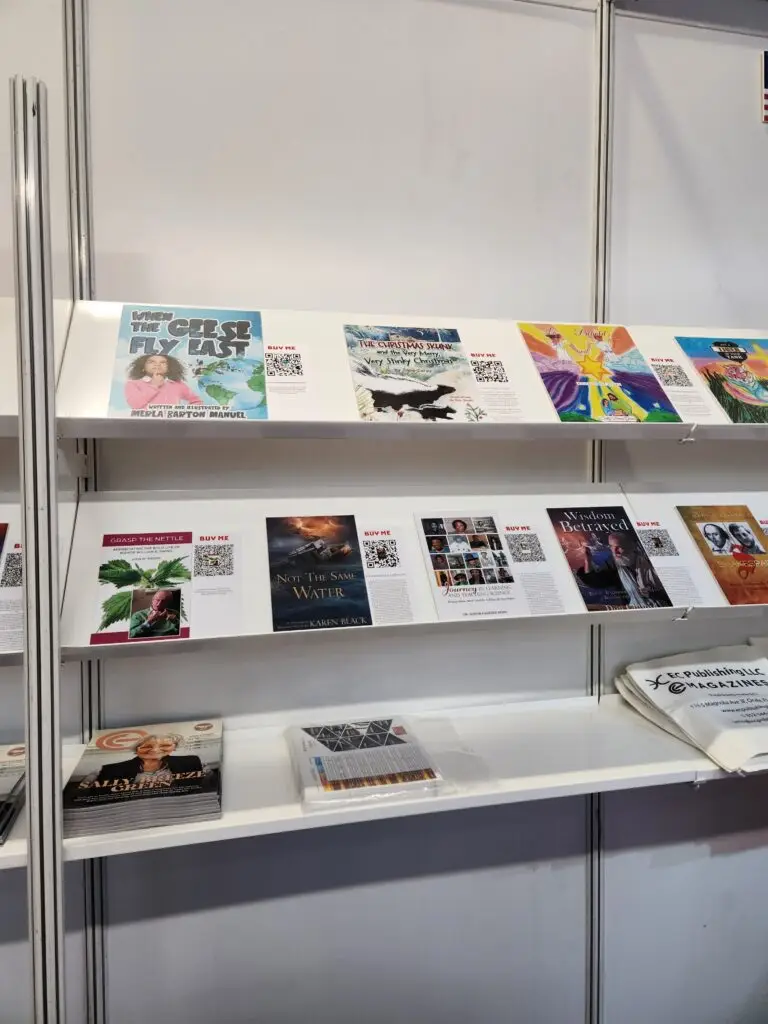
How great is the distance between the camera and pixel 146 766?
3.91ft

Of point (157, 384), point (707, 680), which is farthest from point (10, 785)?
point (707, 680)

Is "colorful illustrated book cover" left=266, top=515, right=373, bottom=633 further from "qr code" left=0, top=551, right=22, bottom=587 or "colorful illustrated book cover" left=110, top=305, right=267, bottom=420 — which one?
"qr code" left=0, top=551, right=22, bottom=587

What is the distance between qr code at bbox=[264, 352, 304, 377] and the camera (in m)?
1.21

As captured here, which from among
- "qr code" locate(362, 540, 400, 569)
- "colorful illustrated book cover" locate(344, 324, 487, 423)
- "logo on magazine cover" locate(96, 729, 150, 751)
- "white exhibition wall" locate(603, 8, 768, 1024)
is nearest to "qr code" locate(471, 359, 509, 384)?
"colorful illustrated book cover" locate(344, 324, 487, 423)

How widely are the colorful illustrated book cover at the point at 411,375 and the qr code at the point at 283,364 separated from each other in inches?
4.0

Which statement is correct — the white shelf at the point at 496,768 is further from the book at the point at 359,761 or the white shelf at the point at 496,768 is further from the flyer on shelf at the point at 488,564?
the flyer on shelf at the point at 488,564

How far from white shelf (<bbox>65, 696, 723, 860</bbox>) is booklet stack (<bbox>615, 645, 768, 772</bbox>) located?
35 millimetres

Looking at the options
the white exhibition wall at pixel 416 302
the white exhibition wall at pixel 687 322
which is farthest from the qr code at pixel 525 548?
the white exhibition wall at pixel 687 322

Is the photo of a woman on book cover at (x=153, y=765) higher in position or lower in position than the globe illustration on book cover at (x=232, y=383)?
lower

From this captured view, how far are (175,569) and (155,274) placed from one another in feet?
2.09

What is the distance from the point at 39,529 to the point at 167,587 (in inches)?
11.1

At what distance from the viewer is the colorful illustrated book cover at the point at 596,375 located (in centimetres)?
128

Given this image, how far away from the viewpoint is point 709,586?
1.34 m

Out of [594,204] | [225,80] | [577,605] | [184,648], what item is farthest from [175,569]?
Answer: [594,204]
